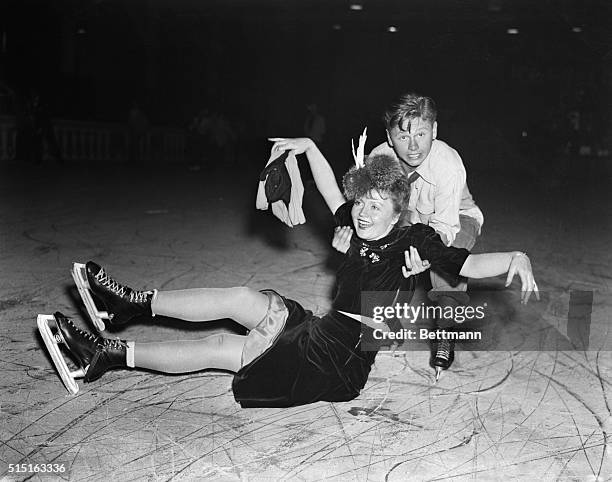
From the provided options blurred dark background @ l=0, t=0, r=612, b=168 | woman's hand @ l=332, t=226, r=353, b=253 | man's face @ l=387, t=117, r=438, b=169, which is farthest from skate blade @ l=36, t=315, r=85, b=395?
blurred dark background @ l=0, t=0, r=612, b=168

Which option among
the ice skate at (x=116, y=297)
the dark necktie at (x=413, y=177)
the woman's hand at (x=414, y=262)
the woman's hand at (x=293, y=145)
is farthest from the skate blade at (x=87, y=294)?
the dark necktie at (x=413, y=177)

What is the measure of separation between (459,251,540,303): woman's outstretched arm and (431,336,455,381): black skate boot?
725 millimetres

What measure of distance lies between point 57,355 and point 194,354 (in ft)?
2.01

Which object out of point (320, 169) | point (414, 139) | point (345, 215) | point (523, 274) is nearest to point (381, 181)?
point (345, 215)

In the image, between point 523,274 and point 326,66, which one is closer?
point 523,274

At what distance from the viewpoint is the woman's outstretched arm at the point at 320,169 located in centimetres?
330

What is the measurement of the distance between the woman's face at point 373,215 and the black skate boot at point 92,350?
1.12m

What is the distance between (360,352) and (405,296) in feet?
1.15

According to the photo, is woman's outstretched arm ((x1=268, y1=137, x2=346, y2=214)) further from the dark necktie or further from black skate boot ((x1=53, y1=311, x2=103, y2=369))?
black skate boot ((x1=53, y1=311, x2=103, y2=369))

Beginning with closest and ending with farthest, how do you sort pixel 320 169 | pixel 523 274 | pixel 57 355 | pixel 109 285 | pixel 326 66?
1. pixel 523 274
2. pixel 57 355
3. pixel 109 285
4. pixel 320 169
5. pixel 326 66

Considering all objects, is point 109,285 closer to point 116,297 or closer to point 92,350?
point 116,297

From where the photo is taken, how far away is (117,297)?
307cm

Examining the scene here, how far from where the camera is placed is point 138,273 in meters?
5.48

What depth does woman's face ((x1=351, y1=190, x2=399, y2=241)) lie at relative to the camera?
2961 millimetres
